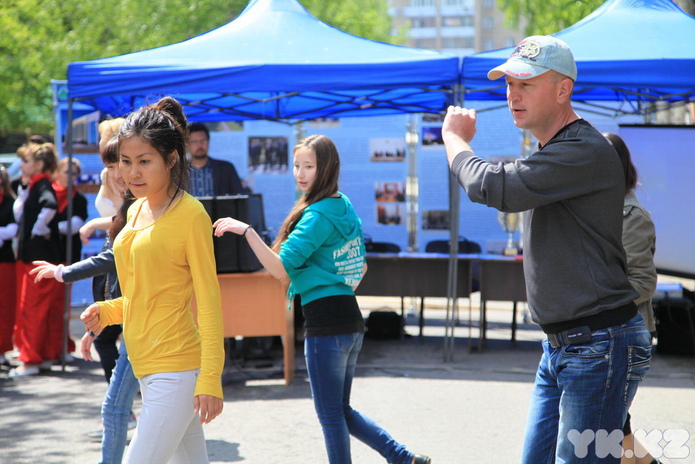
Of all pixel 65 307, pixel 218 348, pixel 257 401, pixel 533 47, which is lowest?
pixel 257 401

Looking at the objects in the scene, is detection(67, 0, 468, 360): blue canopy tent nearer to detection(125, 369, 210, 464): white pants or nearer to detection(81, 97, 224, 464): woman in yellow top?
detection(81, 97, 224, 464): woman in yellow top

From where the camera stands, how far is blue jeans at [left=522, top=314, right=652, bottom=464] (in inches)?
99.3

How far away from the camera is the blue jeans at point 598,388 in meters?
2.52

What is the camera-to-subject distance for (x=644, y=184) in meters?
8.62

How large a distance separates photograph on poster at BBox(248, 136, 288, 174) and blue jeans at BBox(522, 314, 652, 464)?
8.94m

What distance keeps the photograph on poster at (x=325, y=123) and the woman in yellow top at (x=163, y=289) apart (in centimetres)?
829

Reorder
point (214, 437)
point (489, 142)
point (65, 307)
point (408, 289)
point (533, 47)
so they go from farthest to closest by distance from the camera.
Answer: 1. point (489, 142)
2. point (408, 289)
3. point (65, 307)
4. point (214, 437)
5. point (533, 47)

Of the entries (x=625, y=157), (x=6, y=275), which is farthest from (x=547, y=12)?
(x=625, y=157)

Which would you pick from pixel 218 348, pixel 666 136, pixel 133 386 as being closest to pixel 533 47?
pixel 218 348

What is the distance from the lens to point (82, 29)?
22.4 m

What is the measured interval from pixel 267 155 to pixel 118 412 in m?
7.74

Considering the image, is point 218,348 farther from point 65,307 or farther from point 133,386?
point 65,307

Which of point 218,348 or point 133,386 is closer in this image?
point 218,348

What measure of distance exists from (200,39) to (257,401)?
3.61 meters
